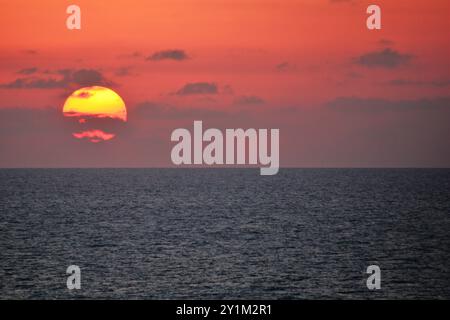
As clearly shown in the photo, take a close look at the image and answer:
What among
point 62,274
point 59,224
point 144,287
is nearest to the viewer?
point 144,287

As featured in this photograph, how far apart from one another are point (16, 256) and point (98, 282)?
19475 mm

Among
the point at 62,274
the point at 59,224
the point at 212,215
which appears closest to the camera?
the point at 62,274

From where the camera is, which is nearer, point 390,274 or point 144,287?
point 144,287

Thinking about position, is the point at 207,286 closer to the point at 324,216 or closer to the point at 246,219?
the point at 246,219

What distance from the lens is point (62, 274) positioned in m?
75.3

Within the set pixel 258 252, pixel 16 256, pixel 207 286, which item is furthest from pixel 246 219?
pixel 207 286

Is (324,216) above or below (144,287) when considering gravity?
above

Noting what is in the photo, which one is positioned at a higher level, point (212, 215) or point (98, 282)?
point (212, 215)

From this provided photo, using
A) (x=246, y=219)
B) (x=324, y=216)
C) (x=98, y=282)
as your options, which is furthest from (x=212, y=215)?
(x=98, y=282)

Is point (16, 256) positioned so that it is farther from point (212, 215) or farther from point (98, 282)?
point (212, 215)

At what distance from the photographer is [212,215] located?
14700 centimetres

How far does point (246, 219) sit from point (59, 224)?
36.8 m
